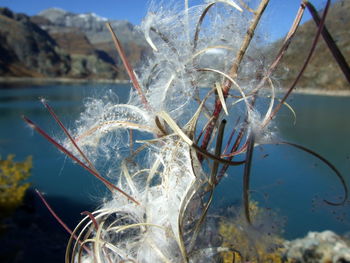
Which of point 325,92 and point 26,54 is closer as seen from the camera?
point 325,92

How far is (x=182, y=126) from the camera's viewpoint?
0.34m

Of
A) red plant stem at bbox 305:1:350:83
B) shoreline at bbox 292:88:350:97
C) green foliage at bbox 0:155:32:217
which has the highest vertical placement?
shoreline at bbox 292:88:350:97

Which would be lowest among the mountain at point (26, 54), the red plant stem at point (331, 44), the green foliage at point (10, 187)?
the green foliage at point (10, 187)

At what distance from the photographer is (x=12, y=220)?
308cm

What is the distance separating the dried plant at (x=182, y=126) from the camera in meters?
0.31

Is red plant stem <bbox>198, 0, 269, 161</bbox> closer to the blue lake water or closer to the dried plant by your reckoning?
the dried plant

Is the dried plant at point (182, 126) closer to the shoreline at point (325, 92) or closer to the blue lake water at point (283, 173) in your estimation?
the blue lake water at point (283, 173)

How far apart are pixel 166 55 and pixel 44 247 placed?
2836 mm

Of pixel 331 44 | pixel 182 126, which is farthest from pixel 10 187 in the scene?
pixel 331 44

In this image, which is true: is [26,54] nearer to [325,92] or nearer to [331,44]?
[325,92]

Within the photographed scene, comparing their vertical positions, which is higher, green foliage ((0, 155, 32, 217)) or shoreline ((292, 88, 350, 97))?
shoreline ((292, 88, 350, 97))

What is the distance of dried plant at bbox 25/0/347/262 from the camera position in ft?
1.02

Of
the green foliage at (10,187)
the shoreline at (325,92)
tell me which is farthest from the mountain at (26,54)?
the green foliage at (10,187)

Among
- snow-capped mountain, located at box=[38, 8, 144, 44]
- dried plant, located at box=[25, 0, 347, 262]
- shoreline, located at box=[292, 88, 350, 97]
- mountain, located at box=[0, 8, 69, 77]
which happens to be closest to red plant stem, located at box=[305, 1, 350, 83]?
dried plant, located at box=[25, 0, 347, 262]
